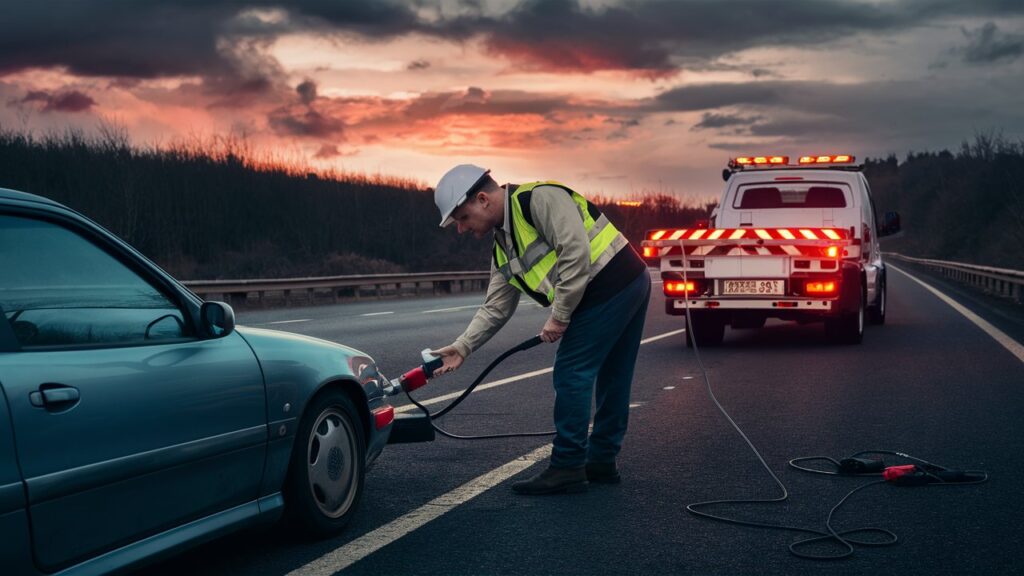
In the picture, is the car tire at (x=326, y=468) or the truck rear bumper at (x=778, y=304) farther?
the truck rear bumper at (x=778, y=304)

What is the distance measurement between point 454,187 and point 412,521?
160cm

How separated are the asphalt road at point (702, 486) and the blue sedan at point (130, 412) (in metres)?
0.41

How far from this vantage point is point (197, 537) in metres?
4.04

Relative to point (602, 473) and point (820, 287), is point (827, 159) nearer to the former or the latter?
point (820, 287)

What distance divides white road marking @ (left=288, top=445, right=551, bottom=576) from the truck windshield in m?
9.96

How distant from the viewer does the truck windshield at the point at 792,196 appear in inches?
624

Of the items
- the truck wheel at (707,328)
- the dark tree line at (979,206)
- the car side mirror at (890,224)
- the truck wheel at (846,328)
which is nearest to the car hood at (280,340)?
the truck wheel at (707,328)

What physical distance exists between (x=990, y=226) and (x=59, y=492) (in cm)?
8702

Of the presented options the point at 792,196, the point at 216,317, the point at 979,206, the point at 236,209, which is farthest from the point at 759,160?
the point at 979,206

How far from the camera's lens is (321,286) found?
94.0ft

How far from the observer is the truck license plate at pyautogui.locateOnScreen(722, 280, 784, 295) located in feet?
44.1

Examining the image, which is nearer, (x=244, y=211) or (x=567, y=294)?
(x=567, y=294)

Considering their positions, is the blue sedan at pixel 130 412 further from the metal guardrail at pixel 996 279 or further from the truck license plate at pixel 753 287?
the metal guardrail at pixel 996 279

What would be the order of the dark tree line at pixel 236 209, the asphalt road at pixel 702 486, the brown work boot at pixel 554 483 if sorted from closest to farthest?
the asphalt road at pixel 702 486, the brown work boot at pixel 554 483, the dark tree line at pixel 236 209
